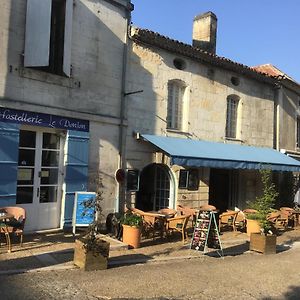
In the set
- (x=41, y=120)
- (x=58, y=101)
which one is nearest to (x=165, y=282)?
(x=41, y=120)

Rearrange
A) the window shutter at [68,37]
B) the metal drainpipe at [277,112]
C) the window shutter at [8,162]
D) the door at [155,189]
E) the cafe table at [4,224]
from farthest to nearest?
the metal drainpipe at [277,112] < the door at [155,189] < the window shutter at [68,37] < the window shutter at [8,162] < the cafe table at [4,224]

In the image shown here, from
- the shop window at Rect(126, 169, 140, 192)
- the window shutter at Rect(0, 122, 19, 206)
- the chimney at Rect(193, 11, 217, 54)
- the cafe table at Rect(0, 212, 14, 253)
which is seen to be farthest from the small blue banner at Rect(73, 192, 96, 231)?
the chimney at Rect(193, 11, 217, 54)

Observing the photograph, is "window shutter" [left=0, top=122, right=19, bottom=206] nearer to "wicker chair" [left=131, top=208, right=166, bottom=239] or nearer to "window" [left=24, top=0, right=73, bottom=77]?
"window" [left=24, top=0, right=73, bottom=77]

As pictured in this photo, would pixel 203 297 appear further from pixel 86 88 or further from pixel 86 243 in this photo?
pixel 86 88

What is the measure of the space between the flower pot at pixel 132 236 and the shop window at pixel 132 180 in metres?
2.46

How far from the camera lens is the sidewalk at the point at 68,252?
24.4ft

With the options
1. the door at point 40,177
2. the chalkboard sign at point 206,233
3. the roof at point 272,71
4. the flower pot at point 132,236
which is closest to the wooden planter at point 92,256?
the flower pot at point 132,236

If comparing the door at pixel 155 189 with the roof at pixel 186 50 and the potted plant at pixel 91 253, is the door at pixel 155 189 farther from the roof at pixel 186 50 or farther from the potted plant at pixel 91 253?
the potted plant at pixel 91 253

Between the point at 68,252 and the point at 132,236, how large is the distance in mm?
1612

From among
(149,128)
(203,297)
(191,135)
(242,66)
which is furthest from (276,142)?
(203,297)

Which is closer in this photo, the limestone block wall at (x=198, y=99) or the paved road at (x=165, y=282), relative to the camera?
the paved road at (x=165, y=282)

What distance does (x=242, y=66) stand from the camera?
50.8 ft

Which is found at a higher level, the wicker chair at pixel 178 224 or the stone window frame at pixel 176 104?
the stone window frame at pixel 176 104

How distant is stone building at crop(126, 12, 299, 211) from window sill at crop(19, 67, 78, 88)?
1.93 metres
